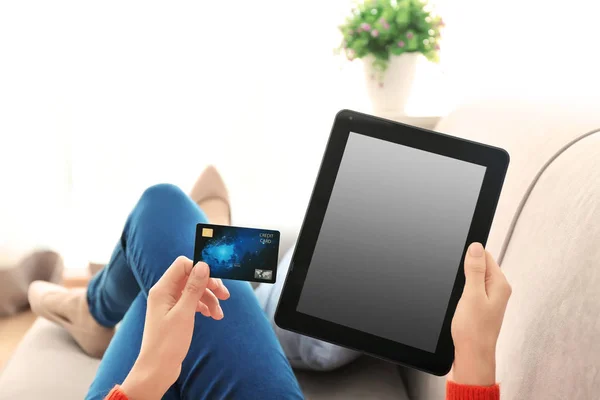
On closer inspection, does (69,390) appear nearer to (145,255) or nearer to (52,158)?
(145,255)

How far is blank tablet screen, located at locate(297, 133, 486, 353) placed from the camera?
77 centimetres

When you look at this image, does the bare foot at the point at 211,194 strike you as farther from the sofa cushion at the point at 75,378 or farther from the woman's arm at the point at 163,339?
the woman's arm at the point at 163,339

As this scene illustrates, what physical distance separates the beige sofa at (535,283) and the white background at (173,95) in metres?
0.92

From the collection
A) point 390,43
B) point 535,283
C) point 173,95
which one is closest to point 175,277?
point 535,283

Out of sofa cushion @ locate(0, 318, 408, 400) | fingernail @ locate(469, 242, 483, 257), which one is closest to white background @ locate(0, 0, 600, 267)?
sofa cushion @ locate(0, 318, 408, 400)

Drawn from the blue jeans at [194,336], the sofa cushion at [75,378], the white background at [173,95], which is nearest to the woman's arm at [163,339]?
the blue jeans at [194,336]

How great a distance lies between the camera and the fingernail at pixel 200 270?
0.70 m

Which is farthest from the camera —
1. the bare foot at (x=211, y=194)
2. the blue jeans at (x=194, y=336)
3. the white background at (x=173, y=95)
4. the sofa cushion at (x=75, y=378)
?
the white background at (x=173, y=95)

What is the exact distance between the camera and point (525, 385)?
73 centimetres

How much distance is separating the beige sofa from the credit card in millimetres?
313

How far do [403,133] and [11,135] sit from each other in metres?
1.69

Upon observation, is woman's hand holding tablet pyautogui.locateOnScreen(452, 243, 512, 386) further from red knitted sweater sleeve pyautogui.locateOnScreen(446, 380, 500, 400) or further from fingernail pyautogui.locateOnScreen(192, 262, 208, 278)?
fingernail pyautogui.locateOnScreen(192, 262, 208, 278)

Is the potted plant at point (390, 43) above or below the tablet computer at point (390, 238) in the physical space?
above

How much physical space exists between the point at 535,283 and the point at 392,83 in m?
1.16
